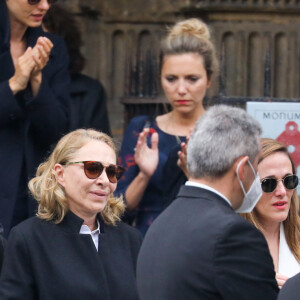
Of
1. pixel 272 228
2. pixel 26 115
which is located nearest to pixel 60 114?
pixel 26 115

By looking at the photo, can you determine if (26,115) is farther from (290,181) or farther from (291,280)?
(291,280)

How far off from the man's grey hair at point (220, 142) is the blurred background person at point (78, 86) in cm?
282

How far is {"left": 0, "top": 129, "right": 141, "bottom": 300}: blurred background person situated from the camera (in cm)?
439

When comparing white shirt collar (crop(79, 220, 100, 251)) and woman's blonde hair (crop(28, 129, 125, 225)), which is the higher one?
woman's blonde hair (crop(28, 129, 125, 225))

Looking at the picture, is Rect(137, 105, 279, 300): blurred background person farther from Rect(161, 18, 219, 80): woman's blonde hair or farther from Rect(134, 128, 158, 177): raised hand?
Rect(161, 18, 219, 80): woman's blonde hair

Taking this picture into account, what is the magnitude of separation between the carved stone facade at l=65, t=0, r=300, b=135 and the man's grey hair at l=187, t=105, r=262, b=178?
134 inches

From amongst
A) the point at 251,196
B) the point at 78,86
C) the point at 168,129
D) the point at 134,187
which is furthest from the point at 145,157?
the point at 251,196

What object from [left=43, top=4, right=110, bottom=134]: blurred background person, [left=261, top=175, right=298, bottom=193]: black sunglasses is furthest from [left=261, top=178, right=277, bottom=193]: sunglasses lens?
[left=43, top=4, right=110, bottom=134]: blurred background person

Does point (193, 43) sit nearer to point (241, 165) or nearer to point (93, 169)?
point (93, 169)

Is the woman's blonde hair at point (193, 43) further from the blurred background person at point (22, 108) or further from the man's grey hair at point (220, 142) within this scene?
the man's grey hair at point (220, 142)

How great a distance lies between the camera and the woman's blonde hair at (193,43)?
577cm

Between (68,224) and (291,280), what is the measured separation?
1320mm

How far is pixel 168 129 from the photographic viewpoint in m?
5.75

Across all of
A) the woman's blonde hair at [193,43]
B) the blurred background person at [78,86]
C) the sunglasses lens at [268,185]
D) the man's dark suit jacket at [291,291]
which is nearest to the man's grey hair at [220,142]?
the man's dark suit jacket at [291,291]
